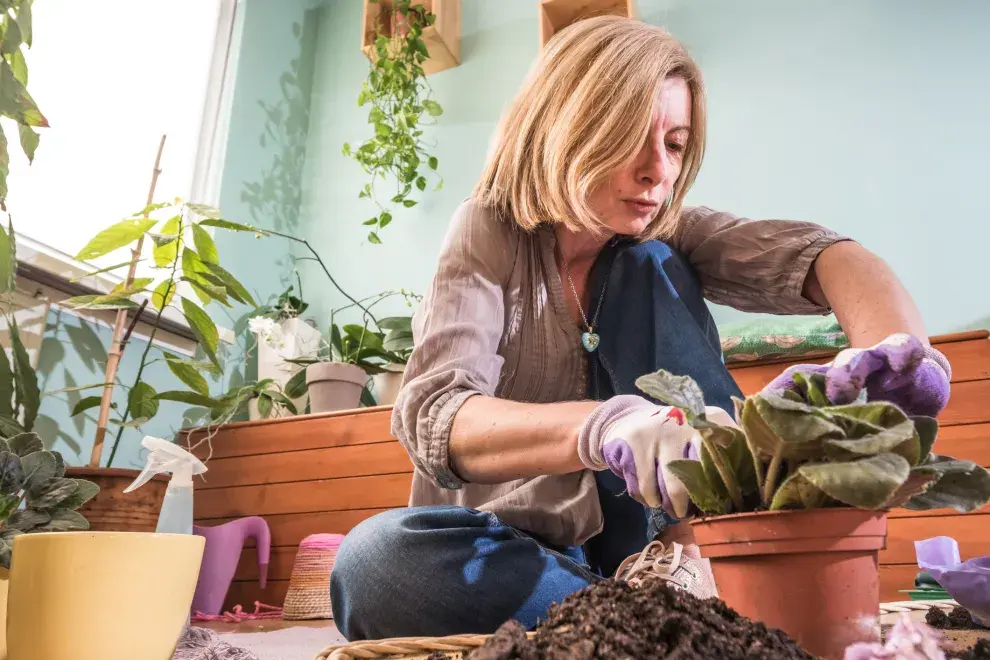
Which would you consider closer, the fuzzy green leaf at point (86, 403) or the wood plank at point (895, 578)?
the wood plank at point (895, 578)

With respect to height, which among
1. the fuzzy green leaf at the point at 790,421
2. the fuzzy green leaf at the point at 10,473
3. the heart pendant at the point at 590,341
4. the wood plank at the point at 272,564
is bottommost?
the wood plank at the point at 272,564

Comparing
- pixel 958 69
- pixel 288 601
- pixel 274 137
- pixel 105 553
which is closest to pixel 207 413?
pixel 288 601

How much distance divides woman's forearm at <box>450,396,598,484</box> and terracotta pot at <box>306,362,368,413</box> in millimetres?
1079

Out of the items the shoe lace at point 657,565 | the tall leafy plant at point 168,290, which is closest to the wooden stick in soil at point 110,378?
the tall leafy plant at point 168,290

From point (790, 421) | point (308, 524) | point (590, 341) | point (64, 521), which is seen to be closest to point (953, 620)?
point (790, 421)

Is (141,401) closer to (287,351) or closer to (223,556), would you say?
(223,556)

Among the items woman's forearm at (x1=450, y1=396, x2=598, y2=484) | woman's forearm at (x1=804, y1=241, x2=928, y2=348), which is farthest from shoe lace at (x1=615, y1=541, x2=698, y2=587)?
woman's forearm at (x1=804, y1=241, x2=928, y2=348)

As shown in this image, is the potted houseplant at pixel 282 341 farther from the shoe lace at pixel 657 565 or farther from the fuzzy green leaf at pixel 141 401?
the shoe lace at pixel 657 565

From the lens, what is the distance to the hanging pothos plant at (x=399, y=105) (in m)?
2.11

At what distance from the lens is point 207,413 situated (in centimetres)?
192

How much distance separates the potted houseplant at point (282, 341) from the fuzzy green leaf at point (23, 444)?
4.02 feet

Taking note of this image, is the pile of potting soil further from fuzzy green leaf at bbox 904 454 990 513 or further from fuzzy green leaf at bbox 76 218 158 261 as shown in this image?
fuzzy green leaf at bbox 76 218 158 261

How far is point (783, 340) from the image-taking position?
1331mm

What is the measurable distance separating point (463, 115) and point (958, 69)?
1.30m
